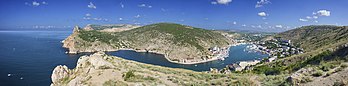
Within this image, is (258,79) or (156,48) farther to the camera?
(156,48)

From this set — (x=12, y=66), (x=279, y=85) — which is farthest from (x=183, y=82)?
(x=12, y=66)

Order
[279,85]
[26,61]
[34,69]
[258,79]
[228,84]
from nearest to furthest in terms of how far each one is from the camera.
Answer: [279,85]
[228,84]
[258,79]
[34,69]
[26,61]

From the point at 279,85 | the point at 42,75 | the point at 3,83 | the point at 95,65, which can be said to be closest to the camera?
the point at 279,85

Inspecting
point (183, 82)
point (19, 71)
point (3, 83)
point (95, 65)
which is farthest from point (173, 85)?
point (19, 71)

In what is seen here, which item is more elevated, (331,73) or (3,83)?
(331,73)

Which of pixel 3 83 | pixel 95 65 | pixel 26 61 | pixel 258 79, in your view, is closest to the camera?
pixel 258 79

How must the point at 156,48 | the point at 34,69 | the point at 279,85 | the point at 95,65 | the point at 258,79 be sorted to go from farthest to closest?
the point at 156,48 → the point at 34,69 → the point at 95,65 → the point at 258,79 → the point at 279,85

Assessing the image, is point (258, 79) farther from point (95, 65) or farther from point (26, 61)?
point (26, 61)

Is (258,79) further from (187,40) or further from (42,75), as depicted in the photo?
(187,40)

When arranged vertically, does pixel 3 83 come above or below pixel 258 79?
below
